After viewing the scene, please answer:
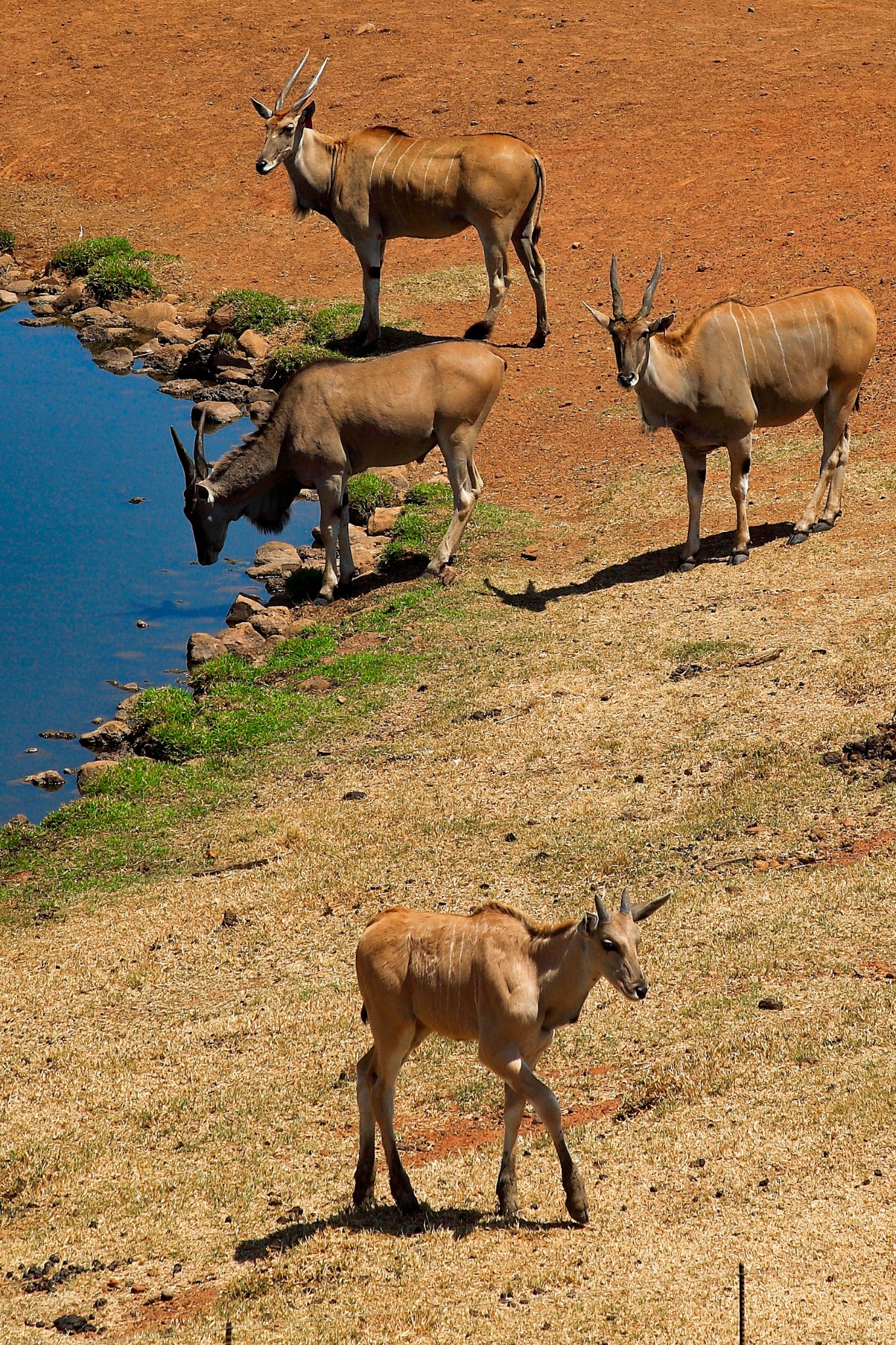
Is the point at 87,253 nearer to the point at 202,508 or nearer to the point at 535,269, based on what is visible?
the point at 535,269

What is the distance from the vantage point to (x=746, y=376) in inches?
596

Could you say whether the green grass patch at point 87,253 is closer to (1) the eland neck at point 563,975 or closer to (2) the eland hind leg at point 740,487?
(2) the eland hind leg at point 740,487

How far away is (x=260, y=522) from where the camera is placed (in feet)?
57.3

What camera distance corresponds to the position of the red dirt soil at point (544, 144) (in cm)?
2109

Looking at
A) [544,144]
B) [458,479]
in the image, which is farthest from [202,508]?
[544,144]

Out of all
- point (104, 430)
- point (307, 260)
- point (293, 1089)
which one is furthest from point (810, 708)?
point (307, 260)

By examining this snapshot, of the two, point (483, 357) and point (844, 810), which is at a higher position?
point (483, 357)

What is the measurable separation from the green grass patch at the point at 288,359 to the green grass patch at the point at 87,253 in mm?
5641

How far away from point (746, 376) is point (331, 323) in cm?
892

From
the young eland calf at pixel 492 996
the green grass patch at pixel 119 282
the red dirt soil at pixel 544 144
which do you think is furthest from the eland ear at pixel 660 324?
the green grass patch at pixel 119 282

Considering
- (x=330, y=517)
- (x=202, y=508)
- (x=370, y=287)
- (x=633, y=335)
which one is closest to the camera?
(x=633, y=335)

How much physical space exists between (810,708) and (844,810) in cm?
146

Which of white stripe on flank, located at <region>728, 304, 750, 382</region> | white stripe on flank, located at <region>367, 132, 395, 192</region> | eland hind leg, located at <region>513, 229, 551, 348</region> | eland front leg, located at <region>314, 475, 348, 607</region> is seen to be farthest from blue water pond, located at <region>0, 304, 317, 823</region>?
white stripe on flank, located at <region>728, 304, 750, 382</region>

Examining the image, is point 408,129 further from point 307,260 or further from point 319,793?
point 319,793
